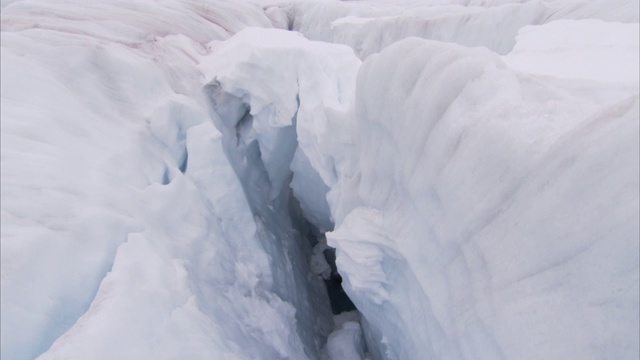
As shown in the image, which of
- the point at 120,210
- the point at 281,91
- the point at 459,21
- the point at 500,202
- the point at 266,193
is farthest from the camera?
the point at 459,21

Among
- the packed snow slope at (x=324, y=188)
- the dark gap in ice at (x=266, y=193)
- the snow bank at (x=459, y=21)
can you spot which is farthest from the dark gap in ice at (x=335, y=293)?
the snow bank at (x=459, y=21)

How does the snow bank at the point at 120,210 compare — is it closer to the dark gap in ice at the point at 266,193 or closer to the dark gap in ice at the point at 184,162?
the dark gap in ice at the point at 184,162

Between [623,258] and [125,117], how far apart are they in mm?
2166

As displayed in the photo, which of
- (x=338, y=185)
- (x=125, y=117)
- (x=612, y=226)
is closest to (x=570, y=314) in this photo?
(x=612, y=226)

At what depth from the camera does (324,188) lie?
135 inches

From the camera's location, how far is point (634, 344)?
43.5 inches

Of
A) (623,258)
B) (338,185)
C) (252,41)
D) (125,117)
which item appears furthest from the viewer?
(252,41)

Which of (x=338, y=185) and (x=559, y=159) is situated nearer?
(x=559, y=159)

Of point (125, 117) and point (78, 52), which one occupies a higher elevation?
point (78, 52)

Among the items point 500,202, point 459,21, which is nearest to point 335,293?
point 459,21

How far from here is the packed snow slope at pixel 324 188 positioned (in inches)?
48.7

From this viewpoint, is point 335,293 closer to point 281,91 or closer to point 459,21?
point 281,91

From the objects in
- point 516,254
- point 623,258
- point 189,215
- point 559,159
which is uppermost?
point 559,159

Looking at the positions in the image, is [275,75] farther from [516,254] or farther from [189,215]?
[516,254]
